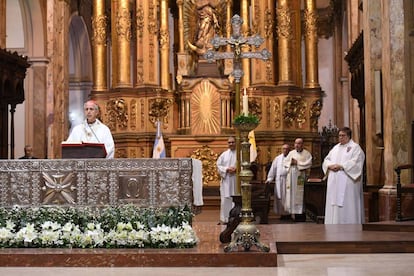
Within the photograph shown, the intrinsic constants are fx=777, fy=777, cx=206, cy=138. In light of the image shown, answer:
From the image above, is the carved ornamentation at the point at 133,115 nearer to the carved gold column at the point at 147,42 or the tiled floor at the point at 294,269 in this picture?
the carved gold column at the point at 147,42

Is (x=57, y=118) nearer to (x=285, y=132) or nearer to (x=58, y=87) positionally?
(x=58, y=87)

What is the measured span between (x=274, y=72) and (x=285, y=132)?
5.47ft

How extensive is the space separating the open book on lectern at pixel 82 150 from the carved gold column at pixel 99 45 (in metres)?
11.2

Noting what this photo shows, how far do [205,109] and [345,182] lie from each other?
8413mm

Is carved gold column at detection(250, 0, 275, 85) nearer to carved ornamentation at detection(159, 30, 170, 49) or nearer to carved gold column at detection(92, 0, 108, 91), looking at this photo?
carved ornamentation at detection(159, 30, 170, 49)

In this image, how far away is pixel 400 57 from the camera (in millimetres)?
11188

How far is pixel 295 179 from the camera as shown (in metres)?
14.8

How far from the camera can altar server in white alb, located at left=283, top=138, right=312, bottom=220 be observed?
14648 mm

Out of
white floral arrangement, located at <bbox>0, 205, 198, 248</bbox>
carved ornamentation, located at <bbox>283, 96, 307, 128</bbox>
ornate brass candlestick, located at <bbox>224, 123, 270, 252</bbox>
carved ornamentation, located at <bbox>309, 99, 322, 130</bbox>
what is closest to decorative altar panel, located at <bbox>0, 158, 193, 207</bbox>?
white floral arrangement, located at <bbox>0, 205, 198, 248</bbox>

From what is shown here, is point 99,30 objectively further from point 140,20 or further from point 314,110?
point 314,110

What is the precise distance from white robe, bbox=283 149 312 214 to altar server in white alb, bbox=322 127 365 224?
2.99 meters

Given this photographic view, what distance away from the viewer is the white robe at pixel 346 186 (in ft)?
36.8

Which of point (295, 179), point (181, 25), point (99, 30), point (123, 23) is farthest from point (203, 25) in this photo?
point (295, 179)

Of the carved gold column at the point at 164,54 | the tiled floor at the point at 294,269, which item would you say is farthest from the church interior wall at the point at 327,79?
the tiled floor at the point at 294,269
